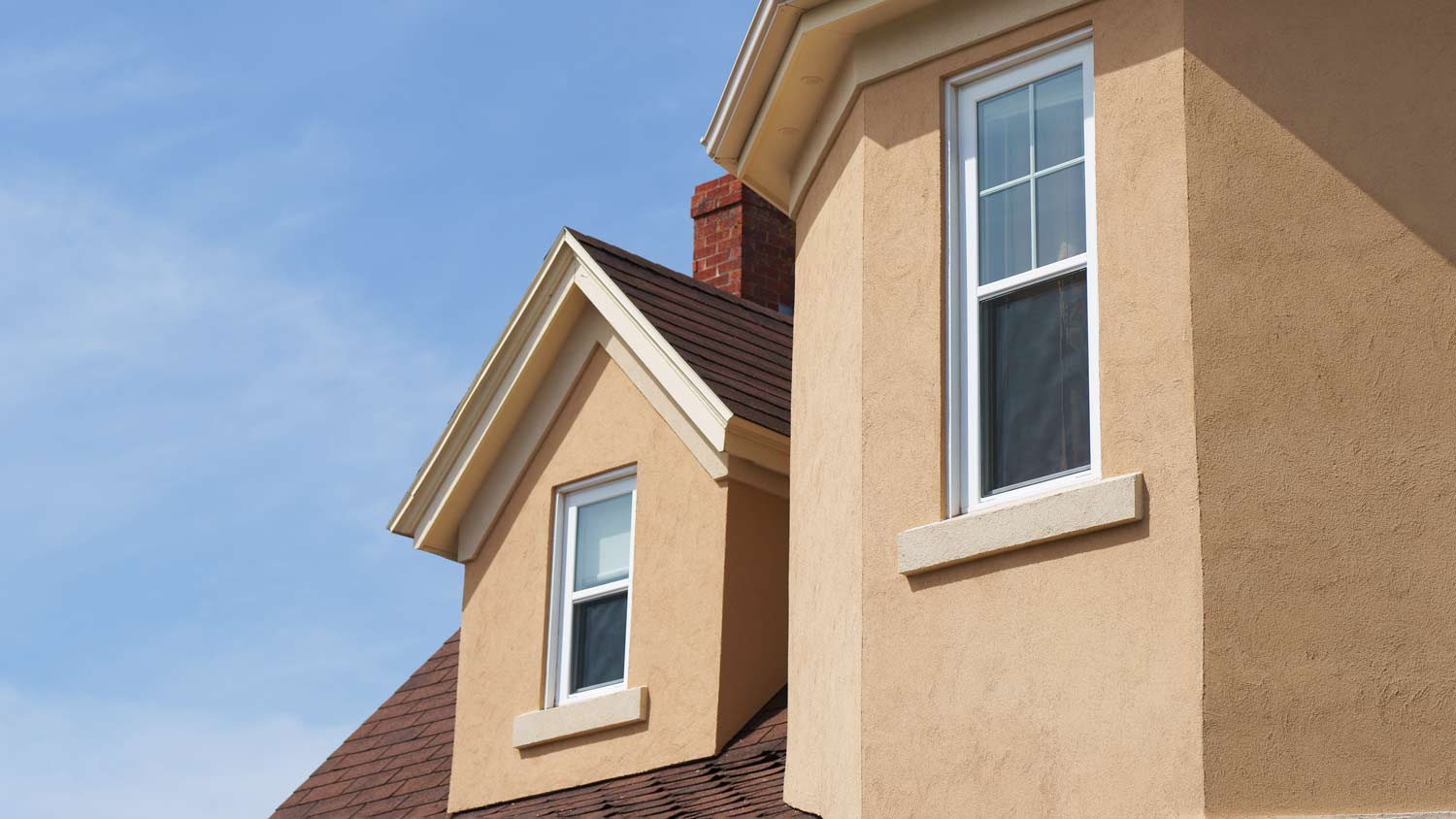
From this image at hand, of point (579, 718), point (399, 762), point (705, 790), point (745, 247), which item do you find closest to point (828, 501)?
point (705, 790)

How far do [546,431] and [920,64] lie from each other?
4.55 meters

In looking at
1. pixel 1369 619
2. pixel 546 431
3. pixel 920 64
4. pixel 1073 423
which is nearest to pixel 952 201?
pixel 920 64

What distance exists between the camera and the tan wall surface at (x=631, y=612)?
11336 mm

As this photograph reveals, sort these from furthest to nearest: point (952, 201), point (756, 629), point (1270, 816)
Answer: point (756, 629) < point (952, 201) < point (1270, 816)

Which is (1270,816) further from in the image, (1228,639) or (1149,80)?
(1149,80)

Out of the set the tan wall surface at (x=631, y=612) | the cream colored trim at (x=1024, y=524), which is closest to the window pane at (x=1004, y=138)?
the cream colored trim at (x=1024, y=524)

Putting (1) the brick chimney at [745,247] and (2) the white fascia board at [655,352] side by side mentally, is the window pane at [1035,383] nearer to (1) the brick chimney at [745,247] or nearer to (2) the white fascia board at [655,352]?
(2) the white fascia board at [655,352]

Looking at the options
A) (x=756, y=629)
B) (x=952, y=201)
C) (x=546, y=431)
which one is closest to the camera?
(x=952, y=201)

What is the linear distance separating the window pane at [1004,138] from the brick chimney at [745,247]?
7360 mm

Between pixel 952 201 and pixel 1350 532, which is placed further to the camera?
pixel 952 201

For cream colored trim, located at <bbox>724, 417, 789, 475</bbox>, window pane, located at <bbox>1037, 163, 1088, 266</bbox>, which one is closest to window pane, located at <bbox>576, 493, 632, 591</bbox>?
cream colored trim, located at <bbox>724, 417, 789, 475</bbox>

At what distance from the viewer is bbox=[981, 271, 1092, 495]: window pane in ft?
26.7

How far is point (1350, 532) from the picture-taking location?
7.35 meters

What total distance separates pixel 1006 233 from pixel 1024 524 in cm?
145
